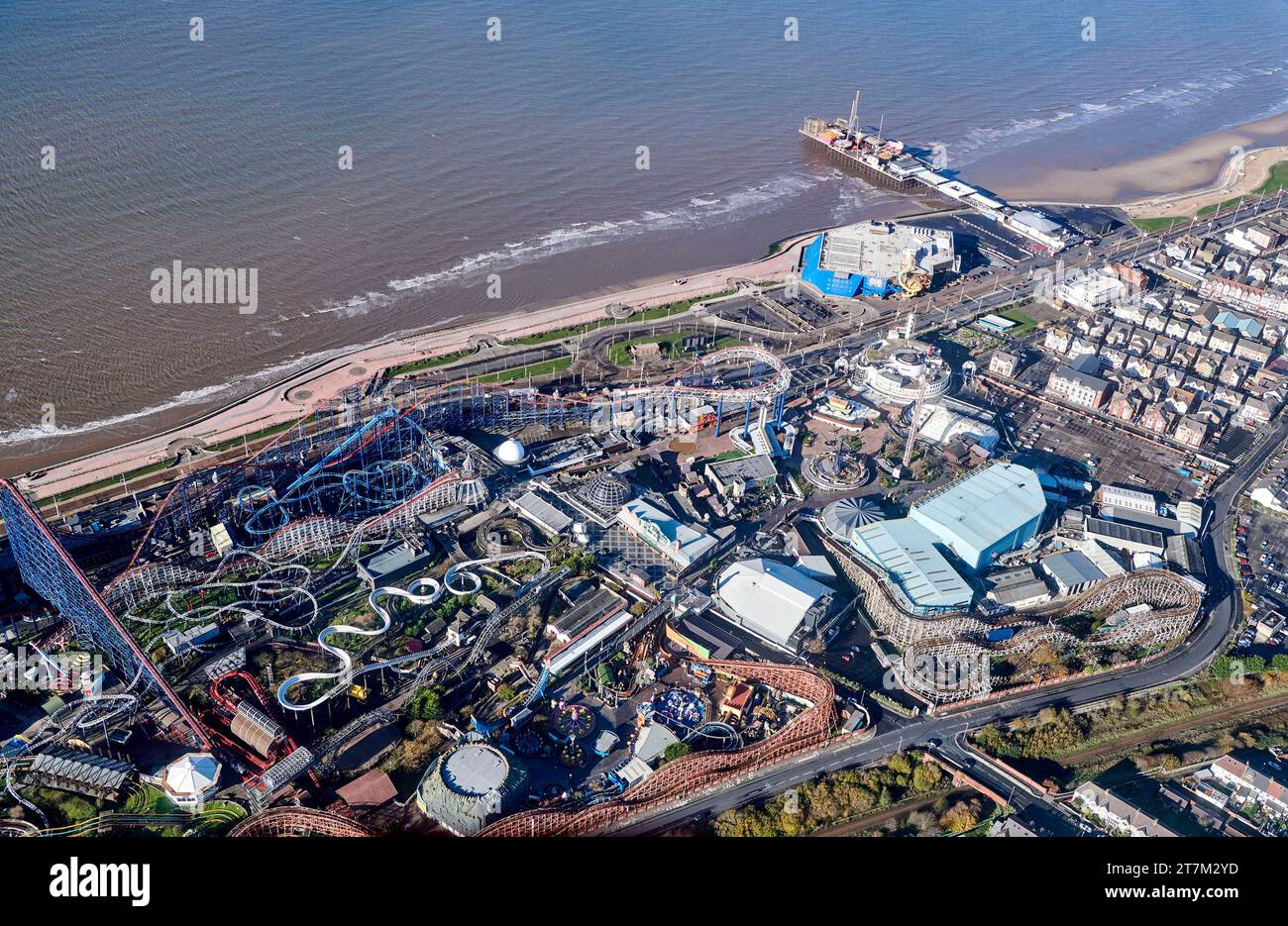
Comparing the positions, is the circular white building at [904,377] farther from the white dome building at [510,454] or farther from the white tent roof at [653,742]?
the white tent roof at [653,742]

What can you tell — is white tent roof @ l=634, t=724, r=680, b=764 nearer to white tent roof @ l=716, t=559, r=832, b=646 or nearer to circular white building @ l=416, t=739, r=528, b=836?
circular white building @ l=416, t=739, r=528, b=836

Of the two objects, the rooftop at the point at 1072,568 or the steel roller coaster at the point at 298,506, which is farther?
the rooftop at the point at 1072,568

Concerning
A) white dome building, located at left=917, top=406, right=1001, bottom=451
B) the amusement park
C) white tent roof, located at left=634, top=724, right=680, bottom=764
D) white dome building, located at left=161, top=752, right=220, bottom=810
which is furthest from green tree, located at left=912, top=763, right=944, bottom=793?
white dome building, located at left=161, top=752, right=220, bottom=810

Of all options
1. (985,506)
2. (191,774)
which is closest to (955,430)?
(985,506)

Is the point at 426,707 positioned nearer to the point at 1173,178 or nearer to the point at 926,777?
the point at 926,777

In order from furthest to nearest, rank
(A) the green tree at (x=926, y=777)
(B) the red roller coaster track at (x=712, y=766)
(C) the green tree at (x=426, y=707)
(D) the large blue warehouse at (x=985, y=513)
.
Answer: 1. (D) the large blue warehouse at (x=985, y=513)
2. (C) the green tree at (x=426, y=707)
3. (A) the green tree at (x=926, y=777)
4. (B) the red roller coaster track at (x=712, y=766)

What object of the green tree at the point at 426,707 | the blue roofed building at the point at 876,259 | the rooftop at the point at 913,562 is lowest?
the green tree at the point at 426,707

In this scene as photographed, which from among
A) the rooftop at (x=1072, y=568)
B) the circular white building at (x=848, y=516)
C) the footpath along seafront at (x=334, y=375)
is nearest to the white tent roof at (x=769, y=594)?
the circular white building at (x=848, y=516)
